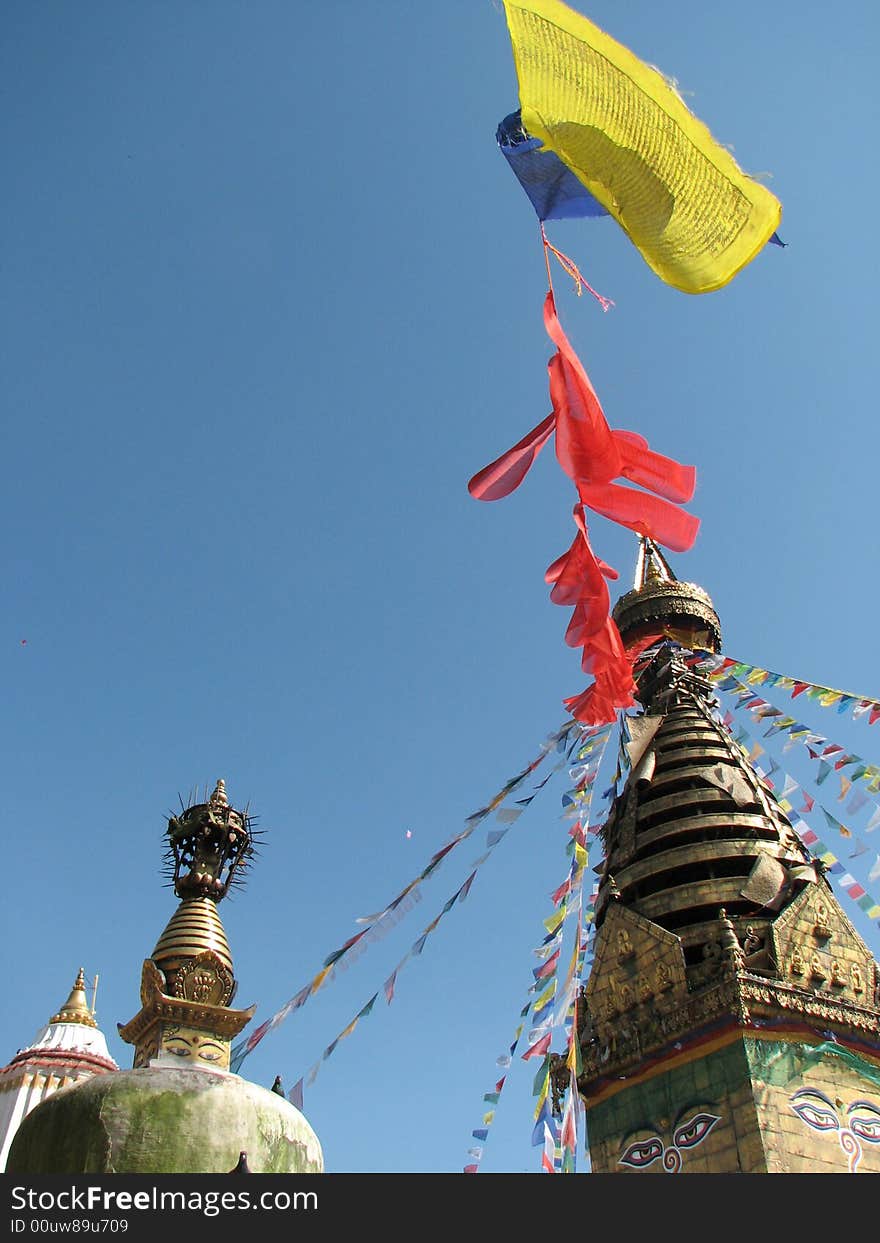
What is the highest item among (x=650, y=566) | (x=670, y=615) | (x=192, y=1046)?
(x=650, y=566)

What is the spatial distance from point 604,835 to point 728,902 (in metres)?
3.39

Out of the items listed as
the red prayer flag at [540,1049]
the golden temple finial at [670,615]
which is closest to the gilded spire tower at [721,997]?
the red prayer flag at [540,1049]

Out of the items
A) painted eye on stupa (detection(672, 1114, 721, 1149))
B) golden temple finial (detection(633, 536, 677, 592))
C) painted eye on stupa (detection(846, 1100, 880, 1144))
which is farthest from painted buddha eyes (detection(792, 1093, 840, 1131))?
golden temple finial (detection(633, 536, 677, 592))

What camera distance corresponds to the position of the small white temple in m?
20.0

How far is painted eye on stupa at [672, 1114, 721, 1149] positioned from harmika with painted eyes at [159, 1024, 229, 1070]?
6.64 m

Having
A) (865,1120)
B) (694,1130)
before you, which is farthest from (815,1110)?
(694,1130)

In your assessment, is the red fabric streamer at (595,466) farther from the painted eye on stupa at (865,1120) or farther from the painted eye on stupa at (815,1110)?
the painted eye on stupa at (865,1120)

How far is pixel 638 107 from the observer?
7195mm

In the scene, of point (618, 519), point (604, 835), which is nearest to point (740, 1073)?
point (604, 835)

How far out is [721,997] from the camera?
12.9 m

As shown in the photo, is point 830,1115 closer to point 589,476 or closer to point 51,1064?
point 589,476

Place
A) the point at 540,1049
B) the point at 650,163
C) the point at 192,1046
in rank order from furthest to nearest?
1. the point at 540,1049
2. the point at 192,1046
3. the point at 650,163

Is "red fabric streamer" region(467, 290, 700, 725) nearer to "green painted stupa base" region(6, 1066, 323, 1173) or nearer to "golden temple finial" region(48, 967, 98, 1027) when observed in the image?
"green painted stupa base" region(6, 1066, 323, 1173)

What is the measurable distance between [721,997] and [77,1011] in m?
16.7
